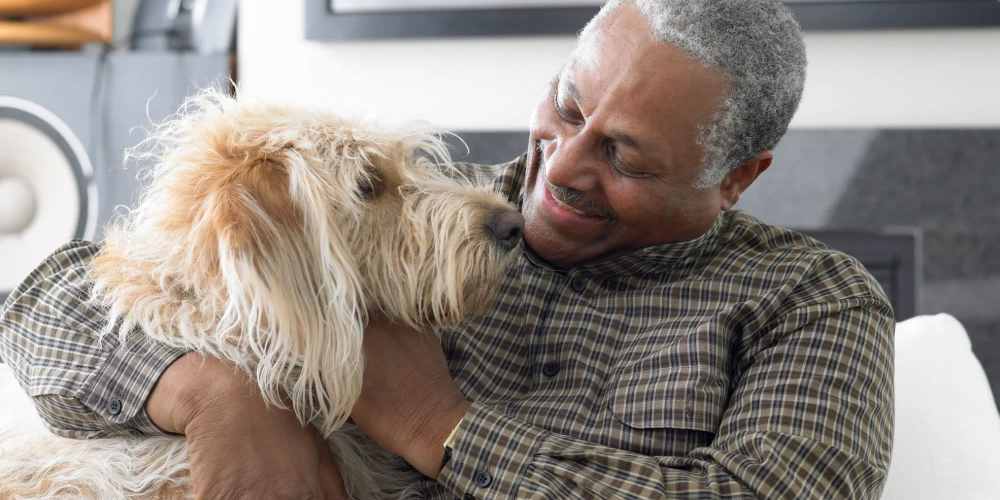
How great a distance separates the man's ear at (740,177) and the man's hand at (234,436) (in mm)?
730

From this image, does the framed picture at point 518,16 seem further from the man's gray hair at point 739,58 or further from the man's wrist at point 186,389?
the man's wrist at point 186,389

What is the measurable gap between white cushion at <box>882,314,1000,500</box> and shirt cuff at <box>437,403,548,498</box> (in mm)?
681

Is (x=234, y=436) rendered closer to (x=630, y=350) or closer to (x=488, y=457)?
(x=488, y=457)

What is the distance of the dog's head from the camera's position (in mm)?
1188

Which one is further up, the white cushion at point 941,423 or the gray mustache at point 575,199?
the gray mustache at point 575,199

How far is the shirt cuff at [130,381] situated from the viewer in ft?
3.93

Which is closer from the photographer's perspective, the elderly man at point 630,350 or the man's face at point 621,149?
the elderly man at point 630,350

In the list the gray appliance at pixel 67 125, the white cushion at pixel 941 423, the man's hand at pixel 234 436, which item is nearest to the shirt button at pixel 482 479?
the man's hand at pixel 234 436

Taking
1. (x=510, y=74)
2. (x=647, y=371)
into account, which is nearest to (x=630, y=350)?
(x=647, y=371)

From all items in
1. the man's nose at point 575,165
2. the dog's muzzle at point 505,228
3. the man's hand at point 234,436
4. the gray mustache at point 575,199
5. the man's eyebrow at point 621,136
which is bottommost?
the man's hand at point 234,436

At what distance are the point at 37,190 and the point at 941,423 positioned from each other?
2707 mm

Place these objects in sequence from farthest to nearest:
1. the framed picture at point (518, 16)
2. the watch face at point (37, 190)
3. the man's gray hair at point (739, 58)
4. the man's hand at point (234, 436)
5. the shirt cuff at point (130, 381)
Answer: the watch face at point (37, 190) → the framed picture at point (518, 16) → the man's gray hair at point (739, 58) → the shirt cuff at point (130, 381) → the man's hand at point (234, 436)

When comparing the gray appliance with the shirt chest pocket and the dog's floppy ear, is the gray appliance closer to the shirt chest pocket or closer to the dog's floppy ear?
the dog's floppy ear

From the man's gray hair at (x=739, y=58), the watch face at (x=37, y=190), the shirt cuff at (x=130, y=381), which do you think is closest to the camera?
the shirt cuff at (x=130, y=381)
